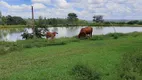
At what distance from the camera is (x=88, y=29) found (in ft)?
62.3

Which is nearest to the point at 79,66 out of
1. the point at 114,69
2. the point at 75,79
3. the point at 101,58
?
the point at 75,79

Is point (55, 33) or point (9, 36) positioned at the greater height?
point (55, 33)

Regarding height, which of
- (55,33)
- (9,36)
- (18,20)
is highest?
(18,20)

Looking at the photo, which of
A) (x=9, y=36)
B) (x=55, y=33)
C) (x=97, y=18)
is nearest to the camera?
(x=55, y=33)

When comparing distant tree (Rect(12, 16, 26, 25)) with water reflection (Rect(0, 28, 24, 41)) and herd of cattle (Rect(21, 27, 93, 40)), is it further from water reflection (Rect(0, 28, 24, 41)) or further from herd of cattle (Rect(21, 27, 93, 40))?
herd of cattle (Rect(21, 27, 93, 40))

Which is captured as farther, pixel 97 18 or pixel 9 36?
pixel 97 18

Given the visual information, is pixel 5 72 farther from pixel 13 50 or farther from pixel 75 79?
pixel 13 50

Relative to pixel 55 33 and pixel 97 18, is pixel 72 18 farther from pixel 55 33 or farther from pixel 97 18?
pixel 55 33

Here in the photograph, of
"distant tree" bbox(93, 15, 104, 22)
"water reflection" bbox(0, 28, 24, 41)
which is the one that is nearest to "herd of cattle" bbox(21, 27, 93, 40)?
"water reflection" bbox(0, 28, 24, 41)

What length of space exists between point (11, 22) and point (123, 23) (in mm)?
22478

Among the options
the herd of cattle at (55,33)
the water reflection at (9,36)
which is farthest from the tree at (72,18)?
the herd of cattle at (55,33)

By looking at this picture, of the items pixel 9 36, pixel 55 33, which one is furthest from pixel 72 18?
pixel 55 33

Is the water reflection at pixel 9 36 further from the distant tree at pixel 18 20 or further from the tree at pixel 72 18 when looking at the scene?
the tree at pixel 72 18

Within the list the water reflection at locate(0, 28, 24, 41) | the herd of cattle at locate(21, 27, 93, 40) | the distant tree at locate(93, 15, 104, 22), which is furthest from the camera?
the distant tree at locate(93, 15, 104, 22)
